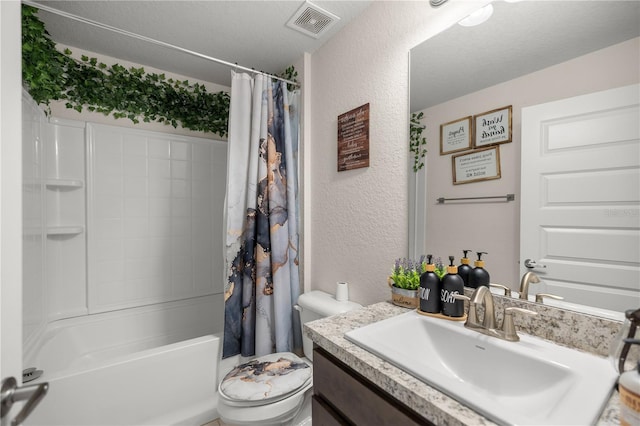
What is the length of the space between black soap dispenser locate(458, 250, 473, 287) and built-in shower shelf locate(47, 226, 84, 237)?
242 centimetres

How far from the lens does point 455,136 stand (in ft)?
3.83

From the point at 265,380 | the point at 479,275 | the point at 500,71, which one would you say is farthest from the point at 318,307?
the point at 500,71

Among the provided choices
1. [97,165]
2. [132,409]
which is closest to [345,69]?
[97,165]

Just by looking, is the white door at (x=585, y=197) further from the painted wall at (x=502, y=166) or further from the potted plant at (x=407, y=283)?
the potted plant at (x=407, y=283)

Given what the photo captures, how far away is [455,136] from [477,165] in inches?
6.3

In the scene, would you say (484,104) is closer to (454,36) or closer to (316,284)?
(454,36)

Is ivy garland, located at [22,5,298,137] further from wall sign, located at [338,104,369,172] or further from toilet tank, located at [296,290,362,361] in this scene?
toilet tank, located at [296,290,362,361]

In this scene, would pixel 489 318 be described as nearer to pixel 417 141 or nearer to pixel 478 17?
pixel 417 141

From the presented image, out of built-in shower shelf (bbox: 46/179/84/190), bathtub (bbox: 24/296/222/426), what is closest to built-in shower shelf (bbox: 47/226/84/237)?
built-in shower shelf (bbox: 46/179/84/190)

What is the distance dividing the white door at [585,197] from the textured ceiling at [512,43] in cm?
17

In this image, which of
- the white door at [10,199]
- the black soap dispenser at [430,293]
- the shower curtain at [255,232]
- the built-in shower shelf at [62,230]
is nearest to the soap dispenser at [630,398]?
the black soap dispenser at [430,293]

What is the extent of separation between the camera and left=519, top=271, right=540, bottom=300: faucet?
3.06 feet

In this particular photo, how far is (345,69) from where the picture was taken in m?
1.71

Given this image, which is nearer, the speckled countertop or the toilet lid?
the speckled countertop
